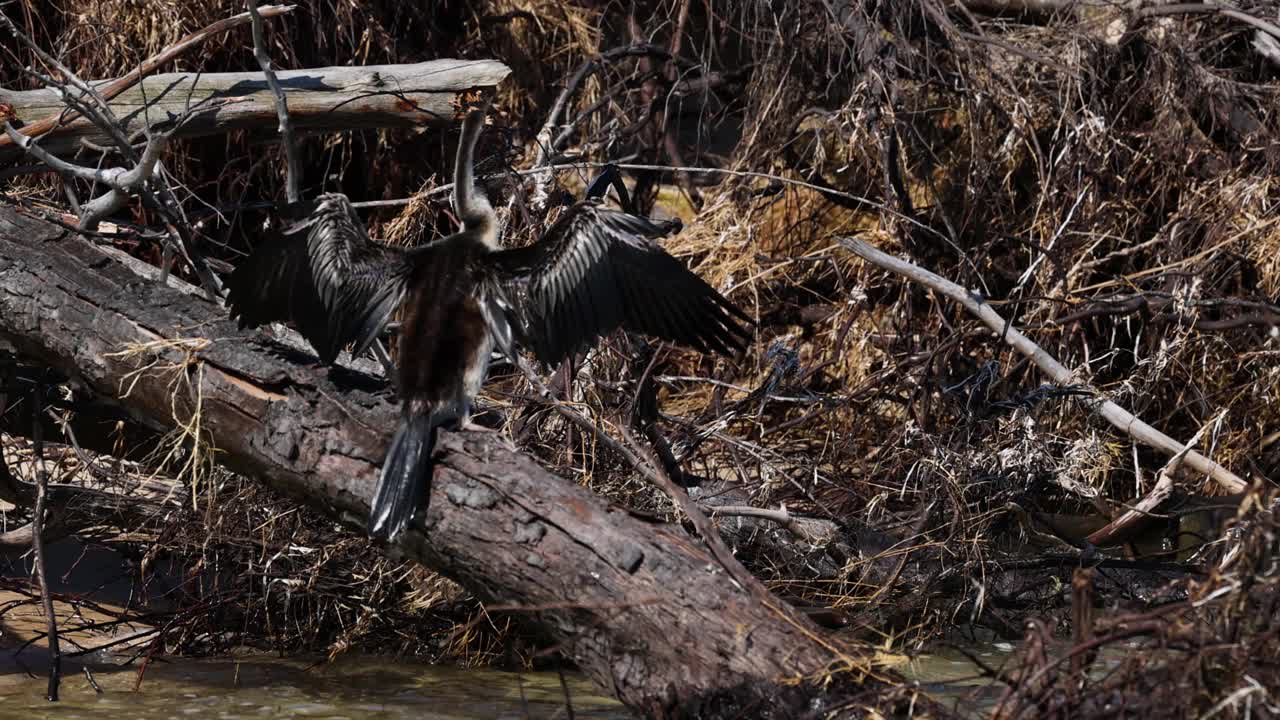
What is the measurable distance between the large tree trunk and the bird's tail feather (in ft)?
0.14

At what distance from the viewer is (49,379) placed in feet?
14.4

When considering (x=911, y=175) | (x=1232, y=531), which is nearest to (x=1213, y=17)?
(x=911, y=175)

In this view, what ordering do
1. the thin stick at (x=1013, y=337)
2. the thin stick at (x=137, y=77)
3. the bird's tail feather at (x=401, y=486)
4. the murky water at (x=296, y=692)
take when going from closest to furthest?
the bird's tail feather at (x=401, y=486)
the murky water at (x=296, y=692)
the thin stick at (x=137, y=77)
the thin stick at (x=1013, y=337)

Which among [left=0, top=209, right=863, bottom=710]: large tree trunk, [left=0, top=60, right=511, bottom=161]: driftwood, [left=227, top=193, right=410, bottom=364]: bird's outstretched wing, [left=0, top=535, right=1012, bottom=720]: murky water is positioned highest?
[left=0, top=60, right=511, bottom=161]: driftwood

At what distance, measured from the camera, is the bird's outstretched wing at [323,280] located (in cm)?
370

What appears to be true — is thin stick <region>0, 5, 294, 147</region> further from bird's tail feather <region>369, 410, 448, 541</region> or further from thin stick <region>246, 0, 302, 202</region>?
bird's tail feather <region>369, 410, 448, 541</region>

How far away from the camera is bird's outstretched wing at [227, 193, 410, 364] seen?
3.70 metres

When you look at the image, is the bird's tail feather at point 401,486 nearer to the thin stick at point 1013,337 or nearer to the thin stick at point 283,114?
the thin stick at point 283,114

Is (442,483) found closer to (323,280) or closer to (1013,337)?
(323,280)

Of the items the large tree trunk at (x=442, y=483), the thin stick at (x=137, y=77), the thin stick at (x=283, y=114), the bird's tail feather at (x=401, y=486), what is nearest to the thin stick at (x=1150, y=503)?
the large tree trunk at (x=442, y=483)

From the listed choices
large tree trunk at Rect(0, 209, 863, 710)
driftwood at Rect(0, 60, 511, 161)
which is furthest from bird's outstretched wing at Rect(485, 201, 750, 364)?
driftwood at Rect(0, 60, 511, 161)

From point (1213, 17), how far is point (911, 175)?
1.60 m

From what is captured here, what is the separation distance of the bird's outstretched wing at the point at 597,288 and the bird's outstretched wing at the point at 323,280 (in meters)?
0.33

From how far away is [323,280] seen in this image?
377 centimetres
